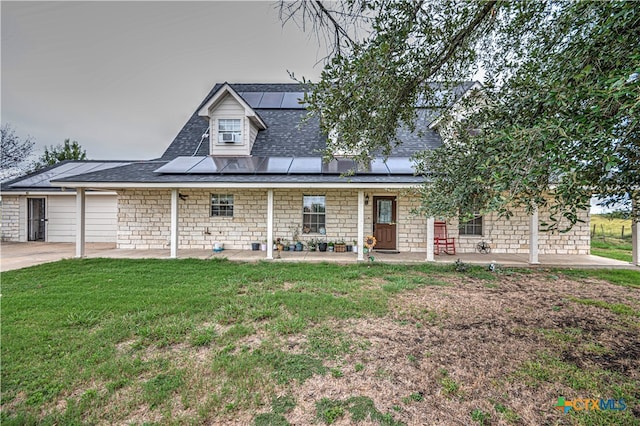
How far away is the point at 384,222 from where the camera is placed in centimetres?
1030

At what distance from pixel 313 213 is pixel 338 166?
2.07m

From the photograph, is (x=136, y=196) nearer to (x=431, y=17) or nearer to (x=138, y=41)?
(x=138, y=41)

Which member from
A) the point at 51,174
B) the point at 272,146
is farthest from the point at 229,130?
the point at 51,174

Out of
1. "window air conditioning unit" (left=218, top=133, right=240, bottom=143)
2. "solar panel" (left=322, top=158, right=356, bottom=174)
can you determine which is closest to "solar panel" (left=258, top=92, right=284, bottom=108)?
"window air conditioning unit" (left=218, top=133, right=240, bottom=143)

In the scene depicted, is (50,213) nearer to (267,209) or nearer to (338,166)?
(267,209)

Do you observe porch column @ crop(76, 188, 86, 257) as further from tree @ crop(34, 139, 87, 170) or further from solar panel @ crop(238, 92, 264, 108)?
tree @ crop(34, 139, 87, 170)

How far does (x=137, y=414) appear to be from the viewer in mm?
2227

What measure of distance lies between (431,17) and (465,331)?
4396mm

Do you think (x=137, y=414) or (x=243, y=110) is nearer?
(x=137, y=414)

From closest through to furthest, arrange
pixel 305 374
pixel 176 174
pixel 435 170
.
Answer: pixel 305 374, pixel 435 170, pixel 176 174

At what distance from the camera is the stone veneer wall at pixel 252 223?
1006 cm

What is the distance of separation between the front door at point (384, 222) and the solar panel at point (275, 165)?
3630 millimetres

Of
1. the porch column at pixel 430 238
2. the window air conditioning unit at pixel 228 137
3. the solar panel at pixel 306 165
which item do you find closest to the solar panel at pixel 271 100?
the window air conditioning unit at pixel 228 137

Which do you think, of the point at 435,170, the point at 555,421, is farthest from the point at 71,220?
the point at 555,421
